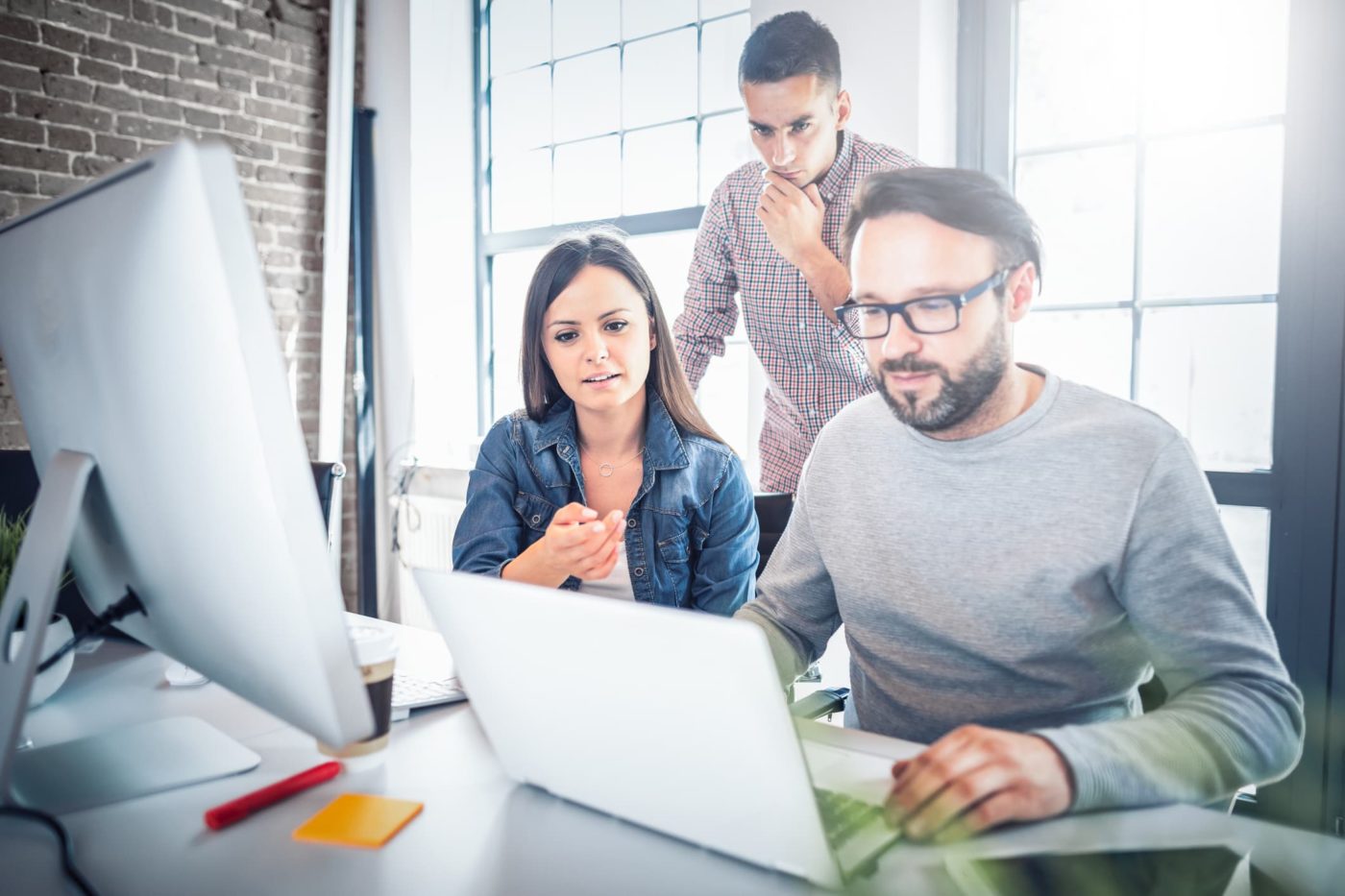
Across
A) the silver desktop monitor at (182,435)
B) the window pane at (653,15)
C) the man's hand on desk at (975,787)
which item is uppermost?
the window pane at (653,15)

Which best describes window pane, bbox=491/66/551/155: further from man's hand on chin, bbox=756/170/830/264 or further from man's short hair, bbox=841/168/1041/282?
man's short hair, bbox=841/168/1041/282

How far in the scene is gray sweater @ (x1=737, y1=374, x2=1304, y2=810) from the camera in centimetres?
91

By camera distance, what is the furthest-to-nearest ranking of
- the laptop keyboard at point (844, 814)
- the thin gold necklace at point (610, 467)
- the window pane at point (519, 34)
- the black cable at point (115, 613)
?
the window pane at point (519, 34) < the thin gold necklace at point (610, 467) < the black cable at point (115, 613) < the laptop keyboard at point (844, 814)

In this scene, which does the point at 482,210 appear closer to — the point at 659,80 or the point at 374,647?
the point at 659,80

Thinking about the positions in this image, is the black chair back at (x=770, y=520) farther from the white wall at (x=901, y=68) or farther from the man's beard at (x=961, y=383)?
the white wall at (x=901, y=68)

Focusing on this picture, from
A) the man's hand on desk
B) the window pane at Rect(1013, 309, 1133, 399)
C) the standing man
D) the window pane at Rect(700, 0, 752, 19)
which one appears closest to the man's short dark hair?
the standing man

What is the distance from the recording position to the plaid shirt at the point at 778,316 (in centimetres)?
238

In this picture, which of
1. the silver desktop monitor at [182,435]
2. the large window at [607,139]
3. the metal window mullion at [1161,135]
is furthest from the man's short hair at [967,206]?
the large window at [607,139]

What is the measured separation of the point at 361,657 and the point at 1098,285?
84.7 inches

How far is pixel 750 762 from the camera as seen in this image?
62 centimetres

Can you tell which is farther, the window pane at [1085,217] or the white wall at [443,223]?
the white wall at [443,223]

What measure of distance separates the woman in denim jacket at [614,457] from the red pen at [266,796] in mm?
712

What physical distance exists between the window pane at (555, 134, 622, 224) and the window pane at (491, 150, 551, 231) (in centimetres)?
7

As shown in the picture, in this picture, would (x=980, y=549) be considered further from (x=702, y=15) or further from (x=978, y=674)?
(x=702, y=15)
